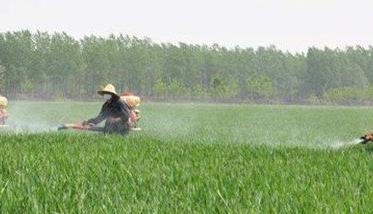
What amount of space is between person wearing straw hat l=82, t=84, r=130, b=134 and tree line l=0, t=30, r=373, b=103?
8110cm

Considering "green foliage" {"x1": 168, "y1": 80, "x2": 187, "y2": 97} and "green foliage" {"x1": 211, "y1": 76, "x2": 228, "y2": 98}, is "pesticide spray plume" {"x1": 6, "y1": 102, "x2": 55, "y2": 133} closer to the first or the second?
"green foliage" {"x1": 168, "y1": 80, "x2": 187, "y2": 97}

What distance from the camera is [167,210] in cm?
367

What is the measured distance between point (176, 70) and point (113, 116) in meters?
109

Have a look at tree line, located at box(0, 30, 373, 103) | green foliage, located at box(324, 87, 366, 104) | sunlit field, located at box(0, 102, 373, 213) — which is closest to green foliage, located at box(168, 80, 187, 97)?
tree line, located at box(0, 30, 373, 103)

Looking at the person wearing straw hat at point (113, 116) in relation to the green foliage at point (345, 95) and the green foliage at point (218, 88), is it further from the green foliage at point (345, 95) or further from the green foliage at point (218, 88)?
the green foliage at point (345, 95)

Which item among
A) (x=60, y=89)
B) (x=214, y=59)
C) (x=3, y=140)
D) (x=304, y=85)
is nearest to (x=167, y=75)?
(x=214, y=59)

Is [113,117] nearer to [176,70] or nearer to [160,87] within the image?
[160,87]

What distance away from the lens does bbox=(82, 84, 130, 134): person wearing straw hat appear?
13.5 m

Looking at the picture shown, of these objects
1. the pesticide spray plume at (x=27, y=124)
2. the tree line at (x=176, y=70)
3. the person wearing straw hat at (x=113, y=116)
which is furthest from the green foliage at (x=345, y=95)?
the person wearing straw hat at (x=113, y=116)

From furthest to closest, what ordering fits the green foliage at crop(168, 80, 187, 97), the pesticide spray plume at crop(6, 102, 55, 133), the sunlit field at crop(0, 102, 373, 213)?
the green foliage at crop(168, 80, 187, 97) < the pesticide spray plume at crop(6, 102, 55, 133) < the sunlit field at crop(0, 102, 373, 213)

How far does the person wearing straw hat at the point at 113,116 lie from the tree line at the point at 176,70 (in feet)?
266

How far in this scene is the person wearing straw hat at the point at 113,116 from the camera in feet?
44.2

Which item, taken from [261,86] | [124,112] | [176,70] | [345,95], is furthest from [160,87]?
[124,112]

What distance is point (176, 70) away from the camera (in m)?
122
